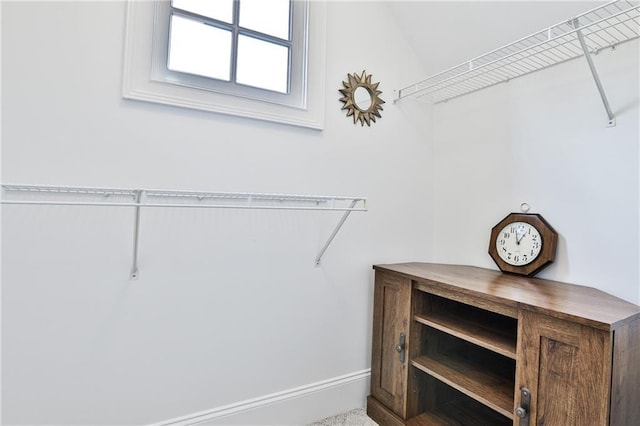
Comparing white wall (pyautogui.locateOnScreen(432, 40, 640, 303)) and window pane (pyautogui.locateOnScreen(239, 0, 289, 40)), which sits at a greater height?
window pane (pyautogui.locateOnScreen(239, 0, 289, 40))

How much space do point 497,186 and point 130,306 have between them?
5.87 ft

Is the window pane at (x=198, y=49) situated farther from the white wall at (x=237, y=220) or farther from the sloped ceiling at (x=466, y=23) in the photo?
the sloped ceiling at (x=466, y=23)

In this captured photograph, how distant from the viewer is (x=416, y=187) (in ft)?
6.54

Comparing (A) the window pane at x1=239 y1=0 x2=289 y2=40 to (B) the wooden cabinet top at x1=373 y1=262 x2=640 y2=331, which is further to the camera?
(A) the window pane at x1=239 y1=0 x2=289 y2=40

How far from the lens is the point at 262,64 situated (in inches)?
64.0

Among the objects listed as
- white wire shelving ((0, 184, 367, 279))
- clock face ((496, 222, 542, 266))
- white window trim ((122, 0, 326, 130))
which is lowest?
clock face ((496, 222, 542, 266))

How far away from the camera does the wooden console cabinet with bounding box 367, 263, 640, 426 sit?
3.00 ft

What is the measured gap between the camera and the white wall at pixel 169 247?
115 centimetres

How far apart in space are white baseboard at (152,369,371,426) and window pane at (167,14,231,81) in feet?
4.87

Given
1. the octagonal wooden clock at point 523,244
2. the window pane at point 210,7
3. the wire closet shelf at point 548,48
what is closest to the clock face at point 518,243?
the octagonal wooden clock at point 523,244

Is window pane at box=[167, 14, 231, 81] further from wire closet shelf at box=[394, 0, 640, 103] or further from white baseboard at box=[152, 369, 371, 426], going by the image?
white baseboard at box=[152, 369, 371, 426]

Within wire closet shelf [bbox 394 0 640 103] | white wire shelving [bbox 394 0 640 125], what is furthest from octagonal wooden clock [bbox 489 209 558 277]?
wire closet shelf [bbox 394 0 640 103]

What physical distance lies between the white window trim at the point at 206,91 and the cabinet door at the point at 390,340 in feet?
2.91

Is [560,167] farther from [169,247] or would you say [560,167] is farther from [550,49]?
[169,247]
